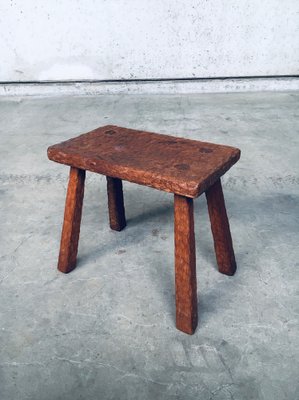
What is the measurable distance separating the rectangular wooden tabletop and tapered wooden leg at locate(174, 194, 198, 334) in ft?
0.23

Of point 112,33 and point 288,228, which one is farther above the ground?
point 112,33

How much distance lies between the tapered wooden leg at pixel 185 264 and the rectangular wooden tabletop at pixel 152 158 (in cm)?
7

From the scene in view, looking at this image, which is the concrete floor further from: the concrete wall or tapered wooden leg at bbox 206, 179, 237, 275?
the concrete wall

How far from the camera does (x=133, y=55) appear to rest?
4.02m

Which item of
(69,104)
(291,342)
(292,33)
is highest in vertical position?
(292,33)

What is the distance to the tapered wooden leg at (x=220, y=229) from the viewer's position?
1.44 meters

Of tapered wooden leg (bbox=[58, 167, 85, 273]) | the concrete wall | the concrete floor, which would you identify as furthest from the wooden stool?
the concrete wall

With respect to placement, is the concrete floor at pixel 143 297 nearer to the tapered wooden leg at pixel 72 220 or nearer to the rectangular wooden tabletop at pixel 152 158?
the tapered wooden leg at pixel 72 220

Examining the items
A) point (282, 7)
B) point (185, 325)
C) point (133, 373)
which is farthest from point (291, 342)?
point (282, 7)

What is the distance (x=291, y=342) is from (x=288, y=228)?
71 centimetres

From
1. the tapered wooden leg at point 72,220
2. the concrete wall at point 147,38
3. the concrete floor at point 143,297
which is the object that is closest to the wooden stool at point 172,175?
the tapered wooden leg at point 72,220

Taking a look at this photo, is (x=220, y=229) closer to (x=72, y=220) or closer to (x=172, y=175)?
(x=172, y=175)

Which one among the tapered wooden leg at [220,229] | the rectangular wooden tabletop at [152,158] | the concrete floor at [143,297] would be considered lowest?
the concrete floor at [143,297]

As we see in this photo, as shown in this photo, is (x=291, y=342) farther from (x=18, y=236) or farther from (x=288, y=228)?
(x=18, y=236)
